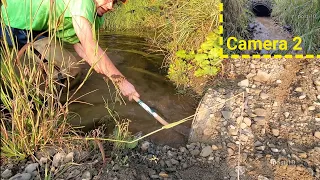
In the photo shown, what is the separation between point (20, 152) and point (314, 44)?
123 inches

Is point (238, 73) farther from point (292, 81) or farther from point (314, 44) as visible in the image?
point (314, 44)

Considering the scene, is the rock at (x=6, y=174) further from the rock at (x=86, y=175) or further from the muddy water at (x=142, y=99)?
the muddy water at (x=142, y=99)

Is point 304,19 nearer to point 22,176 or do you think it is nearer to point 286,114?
point 286,114

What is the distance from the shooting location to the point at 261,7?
13.1ft

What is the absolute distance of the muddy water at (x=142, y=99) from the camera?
2.98 metres

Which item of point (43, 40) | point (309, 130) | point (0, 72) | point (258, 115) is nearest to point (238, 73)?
point (258, 115)

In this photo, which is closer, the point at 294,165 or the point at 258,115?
the point at 294,165

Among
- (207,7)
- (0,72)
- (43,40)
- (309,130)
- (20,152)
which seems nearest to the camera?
(0,72)

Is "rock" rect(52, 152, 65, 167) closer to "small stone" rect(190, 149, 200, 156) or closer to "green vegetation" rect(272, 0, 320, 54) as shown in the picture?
"small stone" rect(190, 149, 200, 156)

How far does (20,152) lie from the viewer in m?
2.04

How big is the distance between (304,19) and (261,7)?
0.53m

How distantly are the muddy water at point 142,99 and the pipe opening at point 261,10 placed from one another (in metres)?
1.32

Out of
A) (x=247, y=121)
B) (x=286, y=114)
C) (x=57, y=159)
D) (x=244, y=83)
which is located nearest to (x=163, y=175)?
(x=57, y=159)

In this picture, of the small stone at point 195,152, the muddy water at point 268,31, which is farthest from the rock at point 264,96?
the small stone at point 195,152
